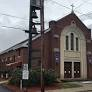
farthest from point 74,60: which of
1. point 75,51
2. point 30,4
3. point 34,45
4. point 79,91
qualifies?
point 79,91

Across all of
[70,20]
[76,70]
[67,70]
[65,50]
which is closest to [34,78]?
[67,70]

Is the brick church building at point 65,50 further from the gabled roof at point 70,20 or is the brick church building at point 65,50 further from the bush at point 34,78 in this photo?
the bush at point 34,78

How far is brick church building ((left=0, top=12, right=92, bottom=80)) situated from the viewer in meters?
46.9

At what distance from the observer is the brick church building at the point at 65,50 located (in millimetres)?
46906

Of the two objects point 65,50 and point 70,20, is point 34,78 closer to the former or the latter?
point 65,50

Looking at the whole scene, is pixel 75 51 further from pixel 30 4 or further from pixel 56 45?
pixel 30 4

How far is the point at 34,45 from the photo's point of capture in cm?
4666

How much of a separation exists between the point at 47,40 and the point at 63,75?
6297mm

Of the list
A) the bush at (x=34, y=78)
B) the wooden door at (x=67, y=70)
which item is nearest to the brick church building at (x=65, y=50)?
the wooden door at (x=67, y=70)

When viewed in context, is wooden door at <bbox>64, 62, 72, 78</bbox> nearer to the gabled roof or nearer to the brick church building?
the brick church building

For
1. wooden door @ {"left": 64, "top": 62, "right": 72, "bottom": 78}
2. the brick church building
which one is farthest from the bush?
wooden door @ {"left": 64, "top": 62, "right": 72, "bottom": 78}

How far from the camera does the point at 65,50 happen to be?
4906cm

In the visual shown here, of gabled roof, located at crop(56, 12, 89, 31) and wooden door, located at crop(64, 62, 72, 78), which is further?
gabled roof, located at crop(56, 12, 89, 31)

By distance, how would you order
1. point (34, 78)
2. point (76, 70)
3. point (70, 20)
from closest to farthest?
point (34, 78) < point (70, 20) < point (76, 70)
